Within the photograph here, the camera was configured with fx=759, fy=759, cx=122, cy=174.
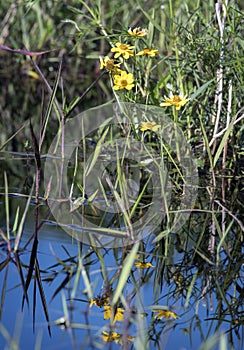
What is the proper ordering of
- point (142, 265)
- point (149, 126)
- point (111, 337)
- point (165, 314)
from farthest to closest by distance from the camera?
point (149, 126)
point (142, 265)
point (165, 314)
point (111, 337)

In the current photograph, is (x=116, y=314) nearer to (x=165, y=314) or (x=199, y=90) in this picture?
(x=165, y=314)

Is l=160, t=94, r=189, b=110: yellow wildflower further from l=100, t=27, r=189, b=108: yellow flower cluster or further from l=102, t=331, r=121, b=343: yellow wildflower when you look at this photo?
l=102, t=331, r=121, b=343: yellow wildflower

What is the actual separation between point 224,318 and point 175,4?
2.62 metres

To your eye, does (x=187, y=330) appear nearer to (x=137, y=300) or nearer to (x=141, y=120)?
(x=137, y=300)

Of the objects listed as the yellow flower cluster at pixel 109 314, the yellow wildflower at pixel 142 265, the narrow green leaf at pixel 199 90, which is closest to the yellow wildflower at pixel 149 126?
the narrow green leaf at pixel 199 90

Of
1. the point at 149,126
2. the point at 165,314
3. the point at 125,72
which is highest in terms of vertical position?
the point at 125,72

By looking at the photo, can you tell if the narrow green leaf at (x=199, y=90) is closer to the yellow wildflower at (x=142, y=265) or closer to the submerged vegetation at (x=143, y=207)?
the submerged vegetation at (x=143, y=207)

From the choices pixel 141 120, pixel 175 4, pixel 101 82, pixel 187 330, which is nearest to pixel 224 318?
pixel 187 330

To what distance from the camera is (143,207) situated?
2.08 metres

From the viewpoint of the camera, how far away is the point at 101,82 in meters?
4.32

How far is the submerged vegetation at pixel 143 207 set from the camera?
4.72 feet

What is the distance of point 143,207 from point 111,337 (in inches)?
30.0

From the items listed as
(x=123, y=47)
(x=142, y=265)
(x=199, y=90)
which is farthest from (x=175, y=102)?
(x=142, y=265)

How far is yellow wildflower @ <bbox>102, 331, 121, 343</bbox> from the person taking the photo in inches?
52.6
